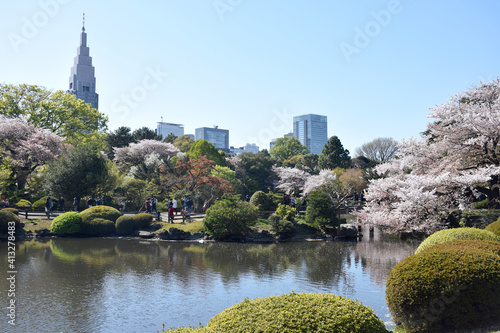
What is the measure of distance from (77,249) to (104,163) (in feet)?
38.5

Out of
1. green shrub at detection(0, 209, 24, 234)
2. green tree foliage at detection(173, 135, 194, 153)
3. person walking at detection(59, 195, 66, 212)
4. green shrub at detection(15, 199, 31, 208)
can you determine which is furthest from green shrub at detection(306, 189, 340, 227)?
green tree foliage at detection(173, 135, 194, 153)

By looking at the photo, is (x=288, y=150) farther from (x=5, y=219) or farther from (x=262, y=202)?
(x=5, y=219)

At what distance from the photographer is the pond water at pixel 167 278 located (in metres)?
10.2

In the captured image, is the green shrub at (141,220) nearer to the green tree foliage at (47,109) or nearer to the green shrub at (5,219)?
the green shrub at (5,219)

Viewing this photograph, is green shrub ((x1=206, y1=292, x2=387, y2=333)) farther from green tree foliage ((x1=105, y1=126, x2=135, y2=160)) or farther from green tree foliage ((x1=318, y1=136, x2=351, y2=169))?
green tree foliage ((x1=105, y1=126, x2=135, y2=160))

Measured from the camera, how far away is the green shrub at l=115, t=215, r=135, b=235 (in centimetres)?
2597

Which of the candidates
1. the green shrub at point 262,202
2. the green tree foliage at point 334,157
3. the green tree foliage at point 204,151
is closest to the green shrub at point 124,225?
the green shrub at point 262,202

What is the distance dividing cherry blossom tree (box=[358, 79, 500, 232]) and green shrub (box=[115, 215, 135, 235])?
51.2ft

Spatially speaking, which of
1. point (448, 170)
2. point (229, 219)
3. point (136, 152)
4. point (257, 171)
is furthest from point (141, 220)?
point (257, 171)

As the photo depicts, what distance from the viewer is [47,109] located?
127 feet

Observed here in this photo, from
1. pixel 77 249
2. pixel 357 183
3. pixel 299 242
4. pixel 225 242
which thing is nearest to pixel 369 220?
pixel 299 242

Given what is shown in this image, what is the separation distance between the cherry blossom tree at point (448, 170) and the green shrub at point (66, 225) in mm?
18594

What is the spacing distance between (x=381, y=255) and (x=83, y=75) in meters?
131

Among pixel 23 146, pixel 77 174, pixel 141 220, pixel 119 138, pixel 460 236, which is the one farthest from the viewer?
pixel 119 138
